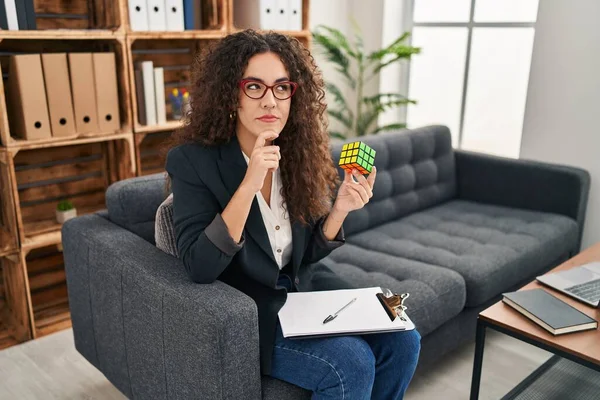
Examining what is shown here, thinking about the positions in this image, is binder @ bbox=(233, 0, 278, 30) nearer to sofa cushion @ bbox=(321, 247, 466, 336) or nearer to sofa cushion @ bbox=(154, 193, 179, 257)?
sofa cushion @ bbox=(321, 247, 466, 336)

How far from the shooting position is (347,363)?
1.35 meters

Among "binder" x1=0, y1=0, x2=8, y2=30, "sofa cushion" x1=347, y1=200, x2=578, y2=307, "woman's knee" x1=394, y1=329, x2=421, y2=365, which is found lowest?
"sofa cushion" x1=347, y1=200, x2=578, y2=307

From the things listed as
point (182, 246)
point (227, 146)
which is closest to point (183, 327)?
point (182, 246)

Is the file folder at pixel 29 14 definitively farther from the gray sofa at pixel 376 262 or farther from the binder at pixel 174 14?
the gray sofa at pixel 376 262

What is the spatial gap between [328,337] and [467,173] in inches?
77.2

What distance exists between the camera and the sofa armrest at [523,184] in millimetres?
2750

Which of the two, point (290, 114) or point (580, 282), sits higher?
point (290, 114)

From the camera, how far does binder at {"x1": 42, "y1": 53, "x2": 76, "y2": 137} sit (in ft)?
7.55

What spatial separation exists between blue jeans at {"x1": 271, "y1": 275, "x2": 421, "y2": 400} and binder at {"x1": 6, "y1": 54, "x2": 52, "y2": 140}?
1.49 metres

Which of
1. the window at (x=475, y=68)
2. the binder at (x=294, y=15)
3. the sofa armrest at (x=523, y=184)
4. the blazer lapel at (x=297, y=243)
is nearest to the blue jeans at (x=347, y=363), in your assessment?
the blazer lapel at (x=297, y=243)

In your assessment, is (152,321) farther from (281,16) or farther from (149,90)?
(281,16)

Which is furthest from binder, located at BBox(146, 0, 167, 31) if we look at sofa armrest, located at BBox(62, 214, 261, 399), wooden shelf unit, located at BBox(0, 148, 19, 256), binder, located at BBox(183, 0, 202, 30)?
sofa armrest, located at BBox(62, 214, 261, 399)

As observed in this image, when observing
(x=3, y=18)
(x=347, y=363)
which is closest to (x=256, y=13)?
(x=3, y=18)

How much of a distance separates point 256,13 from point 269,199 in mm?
1677
